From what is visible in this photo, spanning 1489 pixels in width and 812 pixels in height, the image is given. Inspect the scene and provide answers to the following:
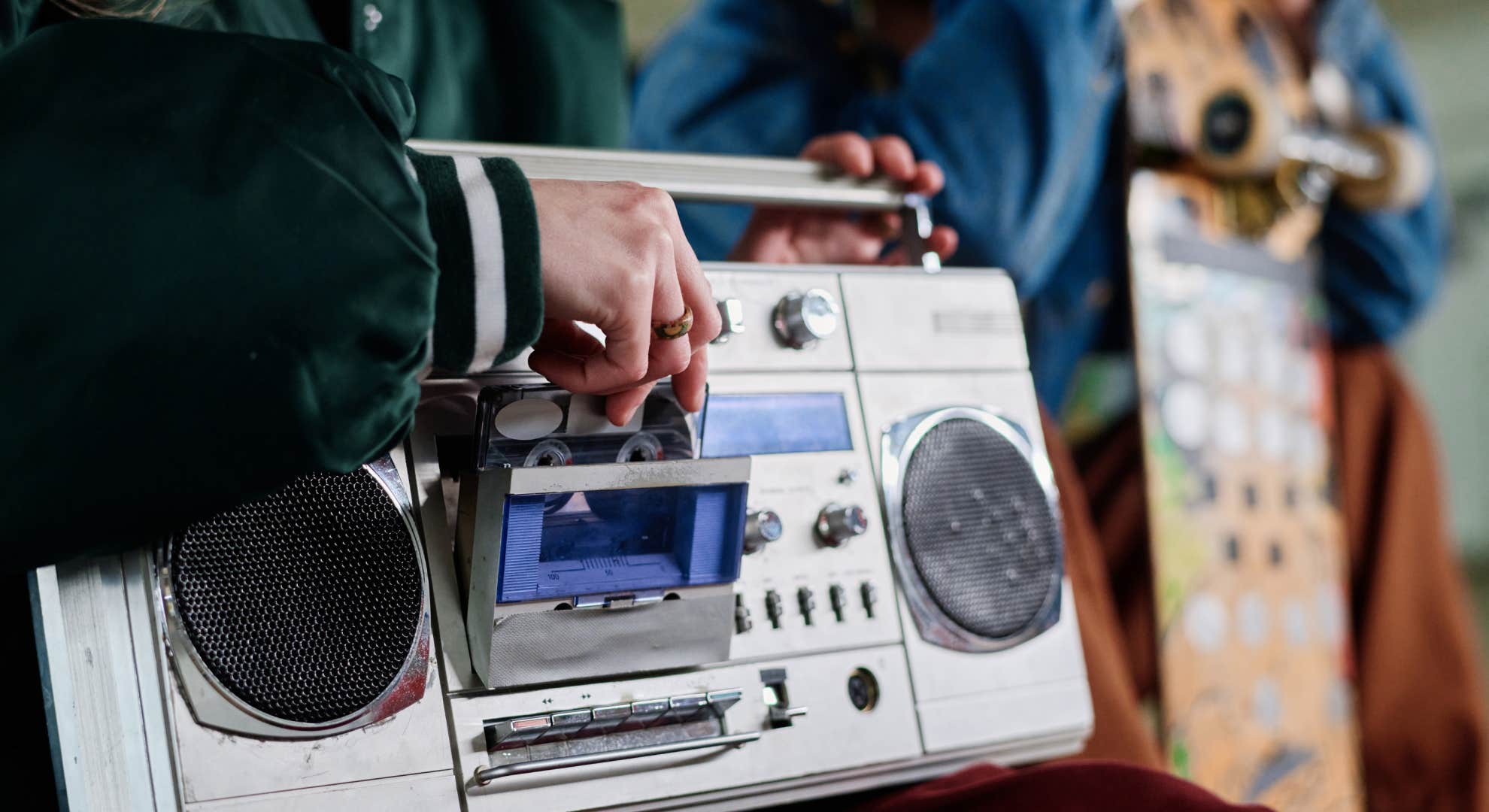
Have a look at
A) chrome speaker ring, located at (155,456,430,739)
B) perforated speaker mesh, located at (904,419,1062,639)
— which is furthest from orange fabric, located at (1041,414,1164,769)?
chrome speaker ring, located at (155,456,430,739)

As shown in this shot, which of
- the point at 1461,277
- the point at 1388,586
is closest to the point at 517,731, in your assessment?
the point at 1388,586

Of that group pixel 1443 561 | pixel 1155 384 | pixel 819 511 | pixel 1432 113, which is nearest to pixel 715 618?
pixel 819 511

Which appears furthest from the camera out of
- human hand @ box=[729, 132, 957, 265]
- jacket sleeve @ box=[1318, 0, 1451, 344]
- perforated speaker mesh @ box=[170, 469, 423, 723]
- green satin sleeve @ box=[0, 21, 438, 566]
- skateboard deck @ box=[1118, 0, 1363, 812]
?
jacket sleeve @ box=[1318, 0, 1451, 344]

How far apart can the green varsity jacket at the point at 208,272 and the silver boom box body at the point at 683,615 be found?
75 millimetres

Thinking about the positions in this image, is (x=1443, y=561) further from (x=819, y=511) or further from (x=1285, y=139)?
(x=819, y=511)

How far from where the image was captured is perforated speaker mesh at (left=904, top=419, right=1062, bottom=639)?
716 mm

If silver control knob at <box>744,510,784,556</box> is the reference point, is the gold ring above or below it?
above

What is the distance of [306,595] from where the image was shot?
21.2 inches

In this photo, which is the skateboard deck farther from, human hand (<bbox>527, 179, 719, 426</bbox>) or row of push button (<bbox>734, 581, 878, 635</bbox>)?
human hand (<bbox>527, 179, 719, 426</bbox>)

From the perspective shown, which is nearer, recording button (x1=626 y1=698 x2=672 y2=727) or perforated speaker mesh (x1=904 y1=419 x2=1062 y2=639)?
recording button (x1=626 y1=698 x2=672 y2=727)

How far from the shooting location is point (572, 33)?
1086 millimetres

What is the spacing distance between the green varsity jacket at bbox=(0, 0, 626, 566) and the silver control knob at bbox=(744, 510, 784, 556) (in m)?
0.19

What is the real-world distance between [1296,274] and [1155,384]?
0.31 metres

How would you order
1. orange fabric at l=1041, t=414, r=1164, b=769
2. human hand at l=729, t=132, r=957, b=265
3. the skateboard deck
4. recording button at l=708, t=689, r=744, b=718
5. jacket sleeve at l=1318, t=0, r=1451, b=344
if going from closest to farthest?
recording button at l=708, t=689, r=744, b=718 < human hand at l=729, t=132, r=957, b=265 < orange fabric at l=1041, t=414, r=1164, b=769 < the skateboard deck < jacket sleeve at l=1318, t=0, r=1451, b=344
